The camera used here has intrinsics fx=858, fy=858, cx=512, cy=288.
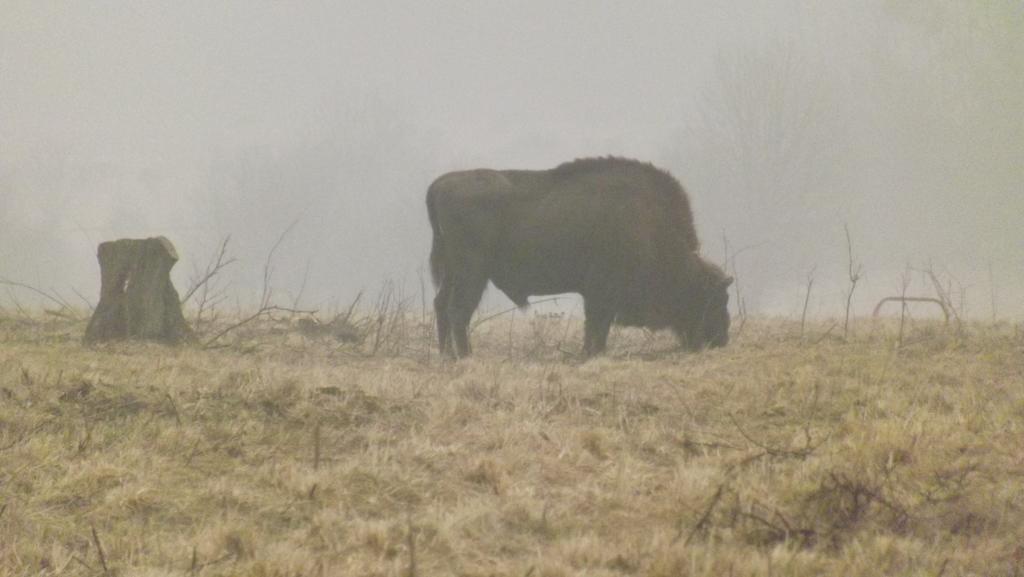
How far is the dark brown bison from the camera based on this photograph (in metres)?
8.76

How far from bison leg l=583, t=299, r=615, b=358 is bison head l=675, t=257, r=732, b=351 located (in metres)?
0.82

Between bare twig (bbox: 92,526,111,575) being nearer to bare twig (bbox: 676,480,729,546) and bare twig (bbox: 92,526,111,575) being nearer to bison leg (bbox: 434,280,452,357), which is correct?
bare twig (bbox: 676,480,729,546)

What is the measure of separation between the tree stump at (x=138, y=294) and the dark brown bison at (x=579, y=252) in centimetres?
259

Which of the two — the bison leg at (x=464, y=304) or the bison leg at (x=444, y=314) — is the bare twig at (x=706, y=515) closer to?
the bison leg at (x=464, y=304)

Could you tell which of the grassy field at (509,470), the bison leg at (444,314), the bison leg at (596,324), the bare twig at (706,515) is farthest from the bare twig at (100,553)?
the bison leg at (596,324)

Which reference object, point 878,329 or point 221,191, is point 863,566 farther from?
point 221,191

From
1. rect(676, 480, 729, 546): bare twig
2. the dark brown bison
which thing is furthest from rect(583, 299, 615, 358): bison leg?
rect(676, 480, 729, 546): bare twig

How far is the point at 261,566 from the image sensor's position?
2.68 m

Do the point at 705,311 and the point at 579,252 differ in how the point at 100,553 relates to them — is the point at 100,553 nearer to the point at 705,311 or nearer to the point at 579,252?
the point at 579,252

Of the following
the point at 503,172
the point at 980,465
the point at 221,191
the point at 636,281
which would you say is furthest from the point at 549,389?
the point at 221,191

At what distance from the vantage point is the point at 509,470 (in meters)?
3.78

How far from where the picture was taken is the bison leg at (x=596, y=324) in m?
8.75

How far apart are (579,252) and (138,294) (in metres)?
4.21

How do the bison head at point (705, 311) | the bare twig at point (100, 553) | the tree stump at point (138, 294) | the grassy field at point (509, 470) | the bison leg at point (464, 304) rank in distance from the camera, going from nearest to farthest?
the bare twig at point (100, 553) → the grassy field at point (509, 470) → the tree stump at point (138, 294) → the bison leg at point (464, 304) → the bison head at point (705, 311)
